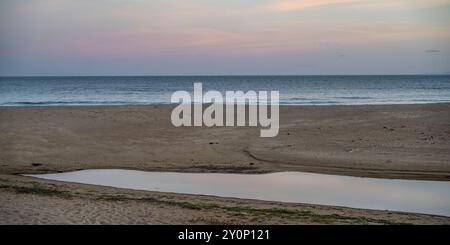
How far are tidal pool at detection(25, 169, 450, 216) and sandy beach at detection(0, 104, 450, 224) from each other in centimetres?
93

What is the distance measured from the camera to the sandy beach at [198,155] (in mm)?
10961

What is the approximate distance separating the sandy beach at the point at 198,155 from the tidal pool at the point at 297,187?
0.93 metres

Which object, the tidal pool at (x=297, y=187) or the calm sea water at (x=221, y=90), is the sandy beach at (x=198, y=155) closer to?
the tidal pool at (x=297, y=187)

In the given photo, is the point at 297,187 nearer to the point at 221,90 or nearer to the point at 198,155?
the point at 198,155

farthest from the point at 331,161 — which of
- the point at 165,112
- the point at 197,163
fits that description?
the point at 165,112

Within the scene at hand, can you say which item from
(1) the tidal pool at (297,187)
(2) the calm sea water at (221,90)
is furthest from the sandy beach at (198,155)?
(2) the calm sea water at (221,90)

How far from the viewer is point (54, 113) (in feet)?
109

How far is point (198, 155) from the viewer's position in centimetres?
2103

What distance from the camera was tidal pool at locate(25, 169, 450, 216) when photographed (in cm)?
1312

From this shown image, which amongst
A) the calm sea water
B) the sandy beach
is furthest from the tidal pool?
the calm sea water

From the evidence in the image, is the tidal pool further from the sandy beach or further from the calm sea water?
the calm sea water

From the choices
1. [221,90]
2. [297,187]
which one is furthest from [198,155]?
[221,90]
